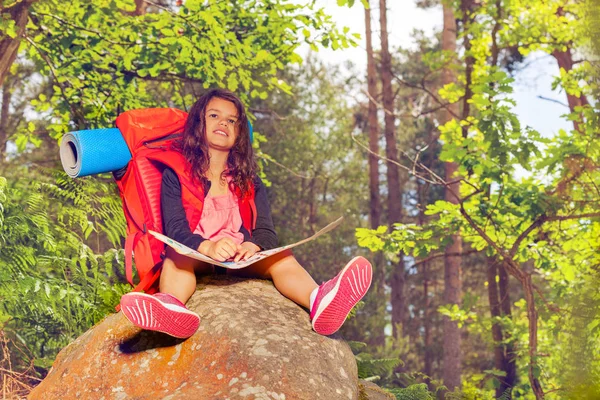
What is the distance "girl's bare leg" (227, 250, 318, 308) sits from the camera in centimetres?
304

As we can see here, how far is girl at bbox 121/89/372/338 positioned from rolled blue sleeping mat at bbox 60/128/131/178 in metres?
0.34

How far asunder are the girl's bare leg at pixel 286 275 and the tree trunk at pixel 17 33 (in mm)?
3808

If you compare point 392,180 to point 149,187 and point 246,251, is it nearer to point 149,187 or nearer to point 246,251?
point 149,187

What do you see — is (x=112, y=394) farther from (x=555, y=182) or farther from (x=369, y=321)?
(x=369, y=321)

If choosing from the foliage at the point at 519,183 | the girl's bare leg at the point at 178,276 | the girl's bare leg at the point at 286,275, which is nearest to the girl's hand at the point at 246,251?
the girl's bare leg at the point at 286,275

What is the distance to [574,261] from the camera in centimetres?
792

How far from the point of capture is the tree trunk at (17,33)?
5695 mm

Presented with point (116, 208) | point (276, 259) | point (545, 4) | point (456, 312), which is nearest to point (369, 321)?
point (456, 312)

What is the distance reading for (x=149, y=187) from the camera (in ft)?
10.7

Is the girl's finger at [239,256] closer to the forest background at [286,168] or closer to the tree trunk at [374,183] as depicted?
the forest background at [286,168]

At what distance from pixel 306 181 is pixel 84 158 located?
1227 cm

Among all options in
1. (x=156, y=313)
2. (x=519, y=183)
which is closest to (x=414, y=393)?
(x=156, y=313)

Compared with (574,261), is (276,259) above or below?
above

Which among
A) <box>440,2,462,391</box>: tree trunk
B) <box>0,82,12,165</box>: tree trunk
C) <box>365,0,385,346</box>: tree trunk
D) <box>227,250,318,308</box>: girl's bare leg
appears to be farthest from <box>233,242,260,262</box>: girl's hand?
<box>0,82,12,165</box>: tree trunk
